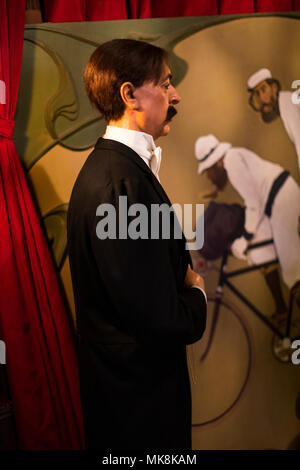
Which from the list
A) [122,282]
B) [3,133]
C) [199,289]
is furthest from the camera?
[3,133]

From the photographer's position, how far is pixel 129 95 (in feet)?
3.19

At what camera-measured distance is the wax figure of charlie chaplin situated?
2.90ft

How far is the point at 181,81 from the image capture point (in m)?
1.56

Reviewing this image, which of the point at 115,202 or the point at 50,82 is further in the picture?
the point at 50,82

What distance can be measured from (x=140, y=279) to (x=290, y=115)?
1.07 m

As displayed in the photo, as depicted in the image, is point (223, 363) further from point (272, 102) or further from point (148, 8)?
point (148, 8)

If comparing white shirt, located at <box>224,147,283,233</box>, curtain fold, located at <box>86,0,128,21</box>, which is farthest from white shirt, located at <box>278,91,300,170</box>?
curtain fold, located at <box>86,0,128,21</box>

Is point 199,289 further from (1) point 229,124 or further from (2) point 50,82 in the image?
(2) point 50,82

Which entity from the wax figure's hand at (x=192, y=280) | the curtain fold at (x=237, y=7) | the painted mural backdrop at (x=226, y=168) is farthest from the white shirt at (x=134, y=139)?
the curtain fold at (x=237, y=7)

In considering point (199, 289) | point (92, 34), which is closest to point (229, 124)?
point (92, 34)

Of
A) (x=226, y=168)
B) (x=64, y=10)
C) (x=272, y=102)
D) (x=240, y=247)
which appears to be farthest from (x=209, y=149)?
(x=64, y=10)

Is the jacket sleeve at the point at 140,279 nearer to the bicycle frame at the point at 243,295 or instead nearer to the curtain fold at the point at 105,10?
the bicycle frame at the point at 243,295

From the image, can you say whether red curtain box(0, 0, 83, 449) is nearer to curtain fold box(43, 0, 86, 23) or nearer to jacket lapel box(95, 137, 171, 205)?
curtain fold box(43, 0, 86, 23)
